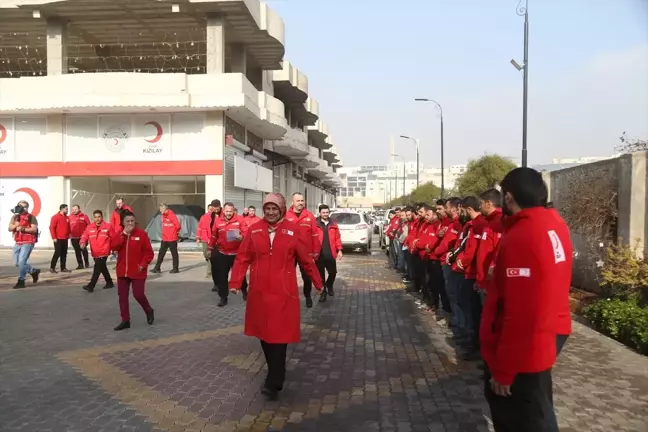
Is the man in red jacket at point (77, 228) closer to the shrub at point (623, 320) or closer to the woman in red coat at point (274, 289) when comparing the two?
the woman in red coat at point (274, 289)

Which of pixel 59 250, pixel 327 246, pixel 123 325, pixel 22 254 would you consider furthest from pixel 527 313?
pixel 59 250

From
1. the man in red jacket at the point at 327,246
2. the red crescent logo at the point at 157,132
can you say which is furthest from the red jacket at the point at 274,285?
the red crescent logo at the point at 157,132

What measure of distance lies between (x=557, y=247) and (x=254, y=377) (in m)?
3.47

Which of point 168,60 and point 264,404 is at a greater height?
point 168,60

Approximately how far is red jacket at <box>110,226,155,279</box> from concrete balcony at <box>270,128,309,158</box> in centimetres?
2607

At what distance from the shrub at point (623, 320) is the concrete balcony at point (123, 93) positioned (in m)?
15.8

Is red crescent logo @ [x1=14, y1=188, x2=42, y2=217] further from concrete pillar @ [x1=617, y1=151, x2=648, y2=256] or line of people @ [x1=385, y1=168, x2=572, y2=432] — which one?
line of people @ [x1=385, y1=168, x2=572, y2=432]

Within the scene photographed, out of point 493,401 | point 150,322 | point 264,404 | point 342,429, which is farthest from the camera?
point 150,322

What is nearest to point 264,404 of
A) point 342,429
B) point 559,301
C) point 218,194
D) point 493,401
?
point 342,429

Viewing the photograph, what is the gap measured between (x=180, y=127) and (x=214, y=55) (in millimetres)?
3199

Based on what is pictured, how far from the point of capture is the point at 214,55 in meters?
20.9

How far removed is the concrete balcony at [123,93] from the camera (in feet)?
65.6

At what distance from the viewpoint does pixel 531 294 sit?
2.45 metres

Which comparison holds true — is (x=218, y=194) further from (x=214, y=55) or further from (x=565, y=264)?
(x=565, y=264)
